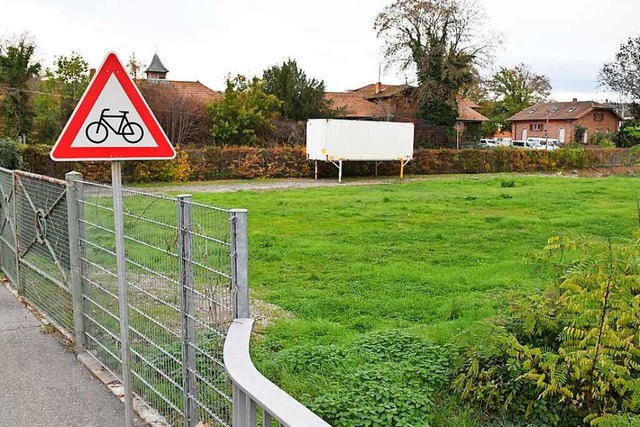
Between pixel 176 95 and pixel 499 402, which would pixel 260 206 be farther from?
pixel 176 95

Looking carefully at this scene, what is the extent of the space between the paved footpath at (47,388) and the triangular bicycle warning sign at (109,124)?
5.97 feet

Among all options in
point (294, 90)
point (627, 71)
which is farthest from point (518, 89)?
point (294, 90)

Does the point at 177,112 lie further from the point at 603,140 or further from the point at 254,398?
the point at 603,140

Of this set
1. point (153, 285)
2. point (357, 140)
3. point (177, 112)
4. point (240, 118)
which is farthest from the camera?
point (240, 118)

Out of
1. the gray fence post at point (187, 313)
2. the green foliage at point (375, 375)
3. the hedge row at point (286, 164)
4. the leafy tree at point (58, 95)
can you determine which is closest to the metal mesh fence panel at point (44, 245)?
the green foliage at point (375, 375)

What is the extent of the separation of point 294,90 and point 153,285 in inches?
1209

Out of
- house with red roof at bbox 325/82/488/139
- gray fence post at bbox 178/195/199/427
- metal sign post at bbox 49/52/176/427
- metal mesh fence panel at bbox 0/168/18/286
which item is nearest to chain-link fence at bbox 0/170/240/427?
gray fence post at bbox 178/195/199/427

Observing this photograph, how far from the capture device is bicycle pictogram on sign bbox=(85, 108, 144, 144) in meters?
3.21

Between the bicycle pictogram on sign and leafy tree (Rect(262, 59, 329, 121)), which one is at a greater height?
leafy tree (Rect(262, 59, 329, 121))

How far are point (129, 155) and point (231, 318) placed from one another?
3.58 ft

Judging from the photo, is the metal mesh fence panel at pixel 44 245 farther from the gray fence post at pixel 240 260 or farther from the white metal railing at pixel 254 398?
the white metal railing at pixel 254 398

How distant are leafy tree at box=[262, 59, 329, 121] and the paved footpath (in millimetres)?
28760

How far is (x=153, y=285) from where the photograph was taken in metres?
3.86

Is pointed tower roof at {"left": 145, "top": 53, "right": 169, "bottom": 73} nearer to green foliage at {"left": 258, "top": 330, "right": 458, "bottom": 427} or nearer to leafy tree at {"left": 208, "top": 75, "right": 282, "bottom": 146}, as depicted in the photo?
leafy tree at {"left": 208, "top": 75, "right": 282, "bottom": 146}
